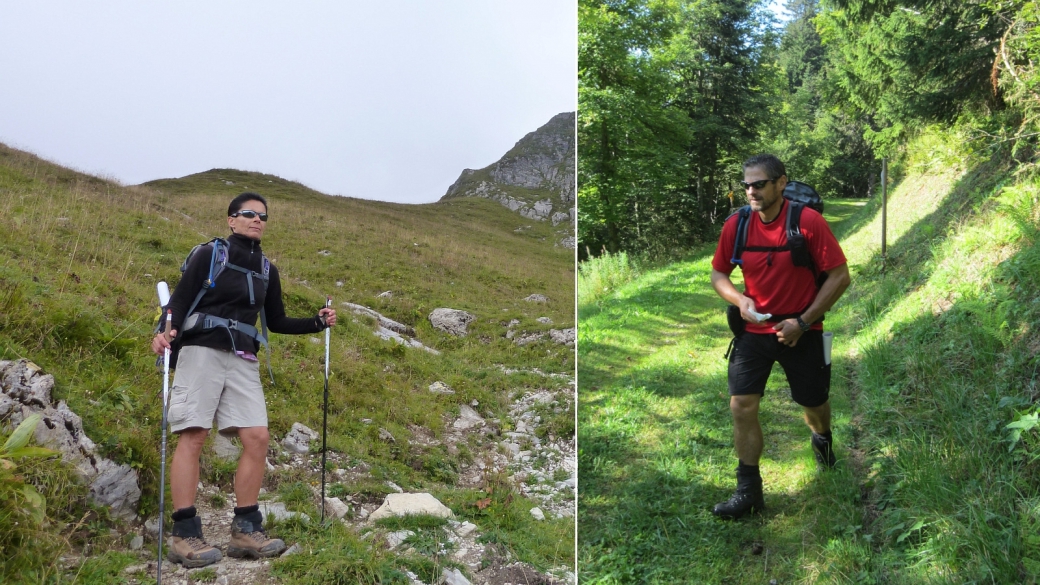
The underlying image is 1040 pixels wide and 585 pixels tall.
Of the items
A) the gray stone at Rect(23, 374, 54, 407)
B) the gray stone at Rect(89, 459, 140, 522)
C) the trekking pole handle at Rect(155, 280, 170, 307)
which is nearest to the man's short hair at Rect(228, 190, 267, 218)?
the trekking pole handle at Rect(155, 280, 170, 307)

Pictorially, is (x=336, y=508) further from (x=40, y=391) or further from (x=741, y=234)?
(x=741, y=234)

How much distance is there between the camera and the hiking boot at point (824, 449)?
2.02 m

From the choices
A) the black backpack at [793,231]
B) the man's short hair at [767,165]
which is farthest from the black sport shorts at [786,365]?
the man's short hair at [767,165]

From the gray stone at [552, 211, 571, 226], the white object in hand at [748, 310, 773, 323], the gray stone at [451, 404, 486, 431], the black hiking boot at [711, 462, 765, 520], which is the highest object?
the gray stone at [552, 211, 571, 226]

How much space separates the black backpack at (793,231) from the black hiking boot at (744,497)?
742mm

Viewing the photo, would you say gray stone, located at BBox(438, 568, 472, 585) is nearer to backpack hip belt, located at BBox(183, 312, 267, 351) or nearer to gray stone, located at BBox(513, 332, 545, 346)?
backpack hip belt, located at BBox(183, 312, 267, 351)

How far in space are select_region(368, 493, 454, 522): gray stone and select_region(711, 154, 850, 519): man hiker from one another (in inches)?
83.1

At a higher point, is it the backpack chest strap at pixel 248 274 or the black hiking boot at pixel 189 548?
the backpack chest strap at pixel 248 274

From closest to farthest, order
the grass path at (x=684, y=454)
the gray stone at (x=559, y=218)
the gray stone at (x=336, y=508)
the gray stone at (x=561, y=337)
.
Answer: the grass path at (x=684, y=454) → the gray stone at (x=336, y=508) → the gray stone at (x=561, y=337) → the gray stone at (x=559, y=218)

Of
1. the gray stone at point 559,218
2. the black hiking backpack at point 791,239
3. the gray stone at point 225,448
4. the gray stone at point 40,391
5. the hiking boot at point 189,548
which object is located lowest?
the hiking boot at point 189,548

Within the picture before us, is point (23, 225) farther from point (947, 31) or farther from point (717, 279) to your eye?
point (947, 31)

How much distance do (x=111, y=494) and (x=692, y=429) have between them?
2.74m

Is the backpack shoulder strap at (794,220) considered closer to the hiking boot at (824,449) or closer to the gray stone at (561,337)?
the hiking boot at (824,449)

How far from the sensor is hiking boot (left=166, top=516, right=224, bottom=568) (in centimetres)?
284
